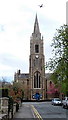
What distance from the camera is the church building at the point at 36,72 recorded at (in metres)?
112

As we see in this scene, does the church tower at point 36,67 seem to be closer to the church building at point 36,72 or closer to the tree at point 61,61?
the church building at point 36,72

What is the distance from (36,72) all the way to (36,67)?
1.84m

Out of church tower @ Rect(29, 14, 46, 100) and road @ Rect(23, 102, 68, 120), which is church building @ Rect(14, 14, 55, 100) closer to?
church tower @ Rect(29, 14, 46, 100)

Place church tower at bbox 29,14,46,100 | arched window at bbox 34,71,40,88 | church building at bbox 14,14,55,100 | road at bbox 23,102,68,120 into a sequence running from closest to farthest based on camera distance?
road at bbox 23,102,68,120 → church building at bbox 14,14,55,100 → church tower at bbox 29,14,46,100 → arched window at bbox 34,71,40,88

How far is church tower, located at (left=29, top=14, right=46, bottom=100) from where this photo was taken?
113 meters

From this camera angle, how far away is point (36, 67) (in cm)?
11531

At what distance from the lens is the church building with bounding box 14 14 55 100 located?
368 feet

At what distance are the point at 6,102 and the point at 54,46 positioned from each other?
90.6 feet

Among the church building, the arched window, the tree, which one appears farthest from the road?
the arched window

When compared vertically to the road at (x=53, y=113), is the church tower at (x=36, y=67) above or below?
above

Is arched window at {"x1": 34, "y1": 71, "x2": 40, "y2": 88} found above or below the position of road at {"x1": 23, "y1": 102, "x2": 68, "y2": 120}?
above

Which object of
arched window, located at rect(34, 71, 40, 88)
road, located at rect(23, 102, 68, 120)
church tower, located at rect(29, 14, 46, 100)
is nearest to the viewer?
road, located at rect(23, 102, 68, 120)

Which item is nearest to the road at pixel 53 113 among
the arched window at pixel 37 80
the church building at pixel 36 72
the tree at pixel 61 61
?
the tree at pixel 61 61

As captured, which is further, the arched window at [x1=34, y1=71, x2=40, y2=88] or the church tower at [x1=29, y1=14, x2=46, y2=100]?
the arched window at [x1=34, y1=71, x2=40, y2=88]
